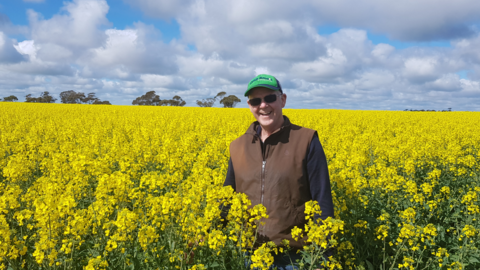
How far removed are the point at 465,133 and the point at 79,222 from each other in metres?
17.0

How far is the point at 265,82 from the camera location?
2.76m

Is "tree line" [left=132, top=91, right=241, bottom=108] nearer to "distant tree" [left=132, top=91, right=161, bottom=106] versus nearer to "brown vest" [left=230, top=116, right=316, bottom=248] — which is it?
"distant tree" [left=132, top=91, right=161, bottom=106]

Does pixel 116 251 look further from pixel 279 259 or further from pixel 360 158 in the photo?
pixel 360 158

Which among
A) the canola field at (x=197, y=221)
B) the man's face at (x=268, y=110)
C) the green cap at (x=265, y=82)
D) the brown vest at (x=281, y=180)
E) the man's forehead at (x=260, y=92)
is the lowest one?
the canola field at (x=197, y=221)

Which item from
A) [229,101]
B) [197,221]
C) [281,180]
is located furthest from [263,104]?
[229,101]

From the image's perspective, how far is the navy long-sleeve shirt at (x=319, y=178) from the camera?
2.59 metres

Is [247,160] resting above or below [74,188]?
above

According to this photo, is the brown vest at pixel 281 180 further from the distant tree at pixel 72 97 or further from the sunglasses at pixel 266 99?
the distant tree at pixel 72 97

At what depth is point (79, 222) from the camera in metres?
2.74

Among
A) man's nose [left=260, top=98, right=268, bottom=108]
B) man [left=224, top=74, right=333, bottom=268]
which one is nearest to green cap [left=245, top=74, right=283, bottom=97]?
man [left=224, top=74, right=333, bottom=268]

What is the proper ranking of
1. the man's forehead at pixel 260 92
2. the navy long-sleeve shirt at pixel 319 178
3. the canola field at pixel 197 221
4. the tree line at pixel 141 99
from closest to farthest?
the canola field at pixel 197 221 < the navy long-sleeve shirt at pixel 319 178 < the man's forehead at pixel 260 92 < the tree line at pixel 141 99

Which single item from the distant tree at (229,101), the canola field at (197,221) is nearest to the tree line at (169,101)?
the distant tree at (229,101)

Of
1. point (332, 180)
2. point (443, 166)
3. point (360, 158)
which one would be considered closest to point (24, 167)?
point (332, 180)

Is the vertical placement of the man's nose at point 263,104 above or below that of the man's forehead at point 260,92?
below
